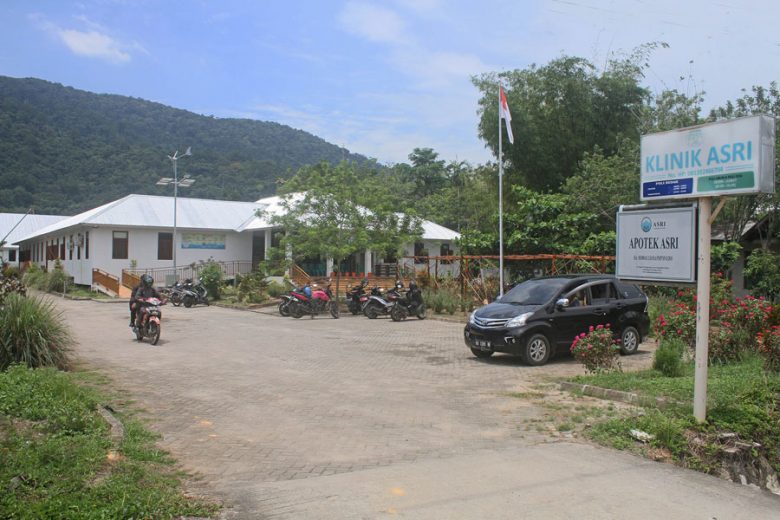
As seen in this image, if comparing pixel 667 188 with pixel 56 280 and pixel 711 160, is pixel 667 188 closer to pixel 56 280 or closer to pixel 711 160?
pixel 711 160

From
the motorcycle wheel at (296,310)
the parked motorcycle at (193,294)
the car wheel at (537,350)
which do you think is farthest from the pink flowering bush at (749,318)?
the parked motorcycle at (193,294)

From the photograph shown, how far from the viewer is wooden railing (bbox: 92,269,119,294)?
32.9m

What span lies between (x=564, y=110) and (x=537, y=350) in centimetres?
2257

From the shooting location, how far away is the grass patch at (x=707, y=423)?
21.0 feet

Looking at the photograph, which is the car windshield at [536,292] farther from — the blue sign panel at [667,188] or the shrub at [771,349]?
the blue sign panel at [667,188]

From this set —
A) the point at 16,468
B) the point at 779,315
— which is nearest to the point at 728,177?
the point at 779,315

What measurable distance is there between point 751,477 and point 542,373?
5.20 metres

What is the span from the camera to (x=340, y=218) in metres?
24.4

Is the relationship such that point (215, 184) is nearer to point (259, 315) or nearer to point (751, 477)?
point (259, 315)

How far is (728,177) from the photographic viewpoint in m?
6.66

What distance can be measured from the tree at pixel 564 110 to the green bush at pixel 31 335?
25029 mm

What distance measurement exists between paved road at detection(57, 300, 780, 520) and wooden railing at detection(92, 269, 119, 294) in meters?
21.0

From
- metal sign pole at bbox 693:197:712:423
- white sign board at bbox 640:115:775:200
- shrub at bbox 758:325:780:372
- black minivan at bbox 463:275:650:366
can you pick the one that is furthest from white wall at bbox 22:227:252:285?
metal sign pole at bbox 693:197:712:423

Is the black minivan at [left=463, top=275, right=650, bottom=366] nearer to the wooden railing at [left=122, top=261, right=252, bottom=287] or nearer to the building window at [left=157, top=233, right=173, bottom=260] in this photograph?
the wooden railing at [left=122, top=261, right=252, bottom=287]
